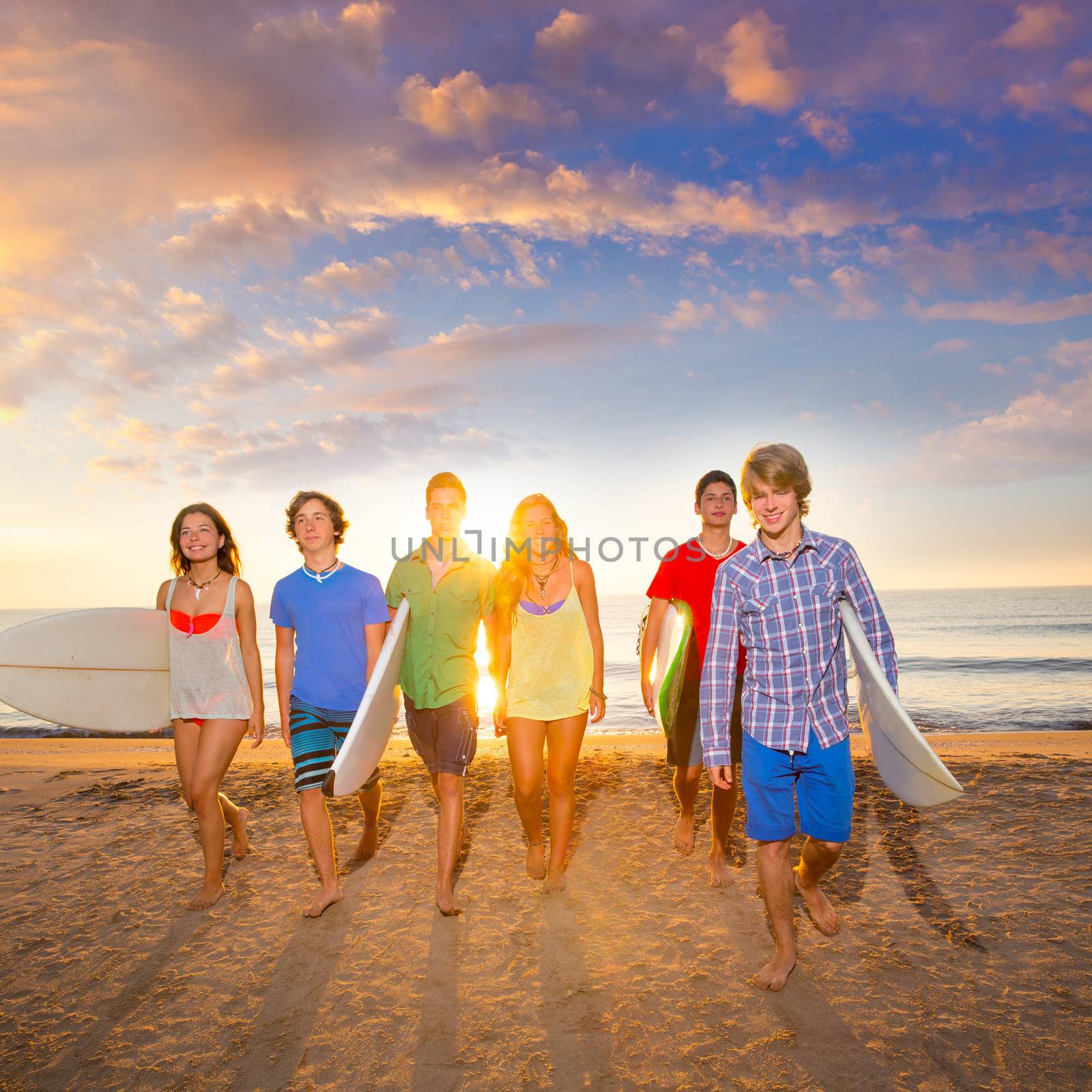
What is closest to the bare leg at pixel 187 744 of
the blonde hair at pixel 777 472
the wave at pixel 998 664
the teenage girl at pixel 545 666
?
the teenage girl at pixel 545 666

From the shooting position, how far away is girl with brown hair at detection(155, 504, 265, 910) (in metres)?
3.57

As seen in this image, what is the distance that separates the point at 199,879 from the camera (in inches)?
157

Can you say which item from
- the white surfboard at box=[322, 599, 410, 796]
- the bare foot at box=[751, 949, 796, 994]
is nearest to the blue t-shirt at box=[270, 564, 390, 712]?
the white surfboard at box=[322, 599, 410, 796]

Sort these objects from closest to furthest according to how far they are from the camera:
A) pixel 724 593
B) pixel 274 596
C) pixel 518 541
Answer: pixel 724 593
pixel 274 596
pixel 518 541

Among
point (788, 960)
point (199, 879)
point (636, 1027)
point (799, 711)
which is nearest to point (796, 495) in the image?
point (799, 711)

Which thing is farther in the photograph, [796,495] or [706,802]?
[706,802]

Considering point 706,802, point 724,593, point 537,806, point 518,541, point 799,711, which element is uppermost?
point 518,541

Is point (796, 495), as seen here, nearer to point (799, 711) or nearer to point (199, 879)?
point (799, 711)

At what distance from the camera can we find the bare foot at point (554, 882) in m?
3.71

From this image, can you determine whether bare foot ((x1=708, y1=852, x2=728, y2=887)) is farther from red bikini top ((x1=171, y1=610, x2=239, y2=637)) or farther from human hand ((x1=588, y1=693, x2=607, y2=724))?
red bikini top ((x1=171, y1=610, x2=239, y2=637))

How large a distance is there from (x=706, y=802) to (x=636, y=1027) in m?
2.88

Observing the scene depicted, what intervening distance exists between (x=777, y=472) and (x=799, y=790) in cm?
133

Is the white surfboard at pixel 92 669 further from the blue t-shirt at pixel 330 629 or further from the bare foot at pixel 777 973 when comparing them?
the bare foot at pixel 777 973

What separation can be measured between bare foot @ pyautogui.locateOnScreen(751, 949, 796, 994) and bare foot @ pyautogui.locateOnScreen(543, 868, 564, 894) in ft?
3.97
